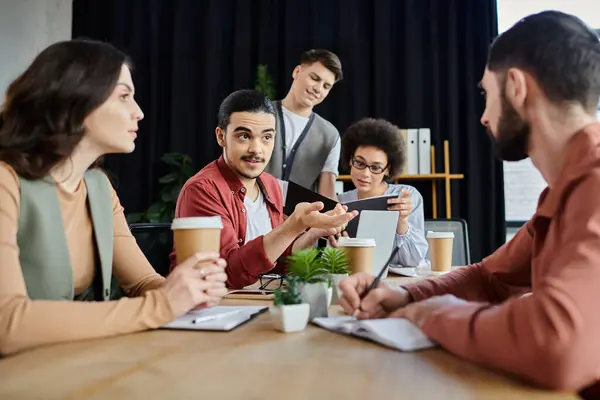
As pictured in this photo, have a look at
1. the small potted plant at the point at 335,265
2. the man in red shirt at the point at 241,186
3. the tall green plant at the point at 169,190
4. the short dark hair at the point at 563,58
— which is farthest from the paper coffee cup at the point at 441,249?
the tall green plant at the point at 169,190

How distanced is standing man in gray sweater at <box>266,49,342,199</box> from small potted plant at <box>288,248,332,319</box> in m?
2.14

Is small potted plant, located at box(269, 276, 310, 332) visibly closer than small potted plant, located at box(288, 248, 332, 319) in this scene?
Yes

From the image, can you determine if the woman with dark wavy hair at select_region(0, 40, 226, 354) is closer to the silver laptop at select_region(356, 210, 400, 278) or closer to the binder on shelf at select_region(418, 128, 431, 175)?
the silver laptop at select_region(356, 210, 400, 278)

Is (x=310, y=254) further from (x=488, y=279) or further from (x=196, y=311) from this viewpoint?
(x=488, y=279)

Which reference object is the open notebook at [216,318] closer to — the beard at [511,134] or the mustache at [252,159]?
the beard at [511,134]

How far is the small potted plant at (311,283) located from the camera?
1.09 metres

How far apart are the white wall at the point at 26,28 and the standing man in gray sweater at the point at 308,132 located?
6.55 feet

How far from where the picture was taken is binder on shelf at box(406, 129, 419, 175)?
4215 mm

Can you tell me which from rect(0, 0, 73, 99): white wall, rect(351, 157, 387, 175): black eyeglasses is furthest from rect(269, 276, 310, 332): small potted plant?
rect(0, 0, 73, 99): white wall

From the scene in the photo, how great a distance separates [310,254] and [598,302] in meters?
0.56

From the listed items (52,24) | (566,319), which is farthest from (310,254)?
(52,24)

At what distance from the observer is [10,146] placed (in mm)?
1192

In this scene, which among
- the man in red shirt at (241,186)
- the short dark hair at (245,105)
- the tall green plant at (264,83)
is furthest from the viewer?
the tall green plant at (264,83)

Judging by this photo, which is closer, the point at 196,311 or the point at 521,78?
the point at 521,78
